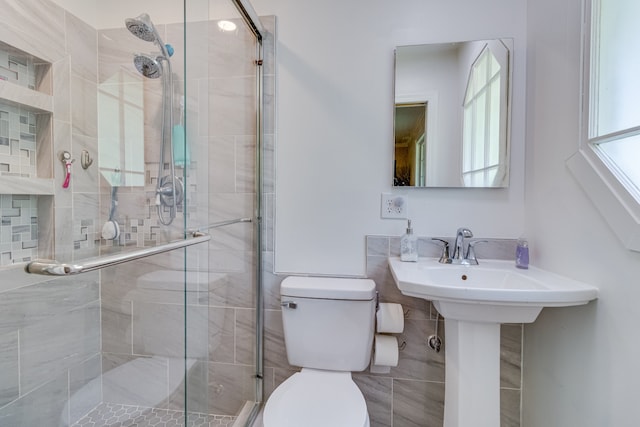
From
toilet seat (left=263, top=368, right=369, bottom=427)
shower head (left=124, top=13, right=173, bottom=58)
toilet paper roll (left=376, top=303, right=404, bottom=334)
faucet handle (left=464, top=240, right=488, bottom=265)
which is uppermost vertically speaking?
shower head (left=124, top=13, right=173, bottom=58)

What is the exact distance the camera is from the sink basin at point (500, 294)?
886mm

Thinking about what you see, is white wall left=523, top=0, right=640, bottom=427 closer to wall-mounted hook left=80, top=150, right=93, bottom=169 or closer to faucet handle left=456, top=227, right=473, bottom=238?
faucet handle left=456, top=227, right=473, bottom=238

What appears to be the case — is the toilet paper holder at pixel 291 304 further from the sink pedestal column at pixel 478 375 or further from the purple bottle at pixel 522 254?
the purple bottle at pixel 522 254

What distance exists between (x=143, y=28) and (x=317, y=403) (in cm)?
153

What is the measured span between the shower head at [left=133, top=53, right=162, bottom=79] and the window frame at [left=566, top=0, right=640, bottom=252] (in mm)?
1504

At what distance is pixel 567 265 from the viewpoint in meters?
1.06

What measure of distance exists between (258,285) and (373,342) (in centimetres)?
60

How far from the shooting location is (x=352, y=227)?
1.42 meters

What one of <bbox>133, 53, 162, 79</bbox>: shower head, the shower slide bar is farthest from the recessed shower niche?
<bbox>133, 53, 162, 79</bbox>: shower head

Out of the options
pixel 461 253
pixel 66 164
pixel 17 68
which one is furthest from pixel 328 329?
pixel 17 68

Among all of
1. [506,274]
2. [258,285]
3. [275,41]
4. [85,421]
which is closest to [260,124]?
[275,41]

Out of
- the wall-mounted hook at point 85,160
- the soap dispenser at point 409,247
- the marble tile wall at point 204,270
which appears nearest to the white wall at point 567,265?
the soap dispenser at point 409,247

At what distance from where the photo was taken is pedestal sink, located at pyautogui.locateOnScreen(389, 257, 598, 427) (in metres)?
0.89

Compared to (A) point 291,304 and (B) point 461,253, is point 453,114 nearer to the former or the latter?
(B) point 461,253
